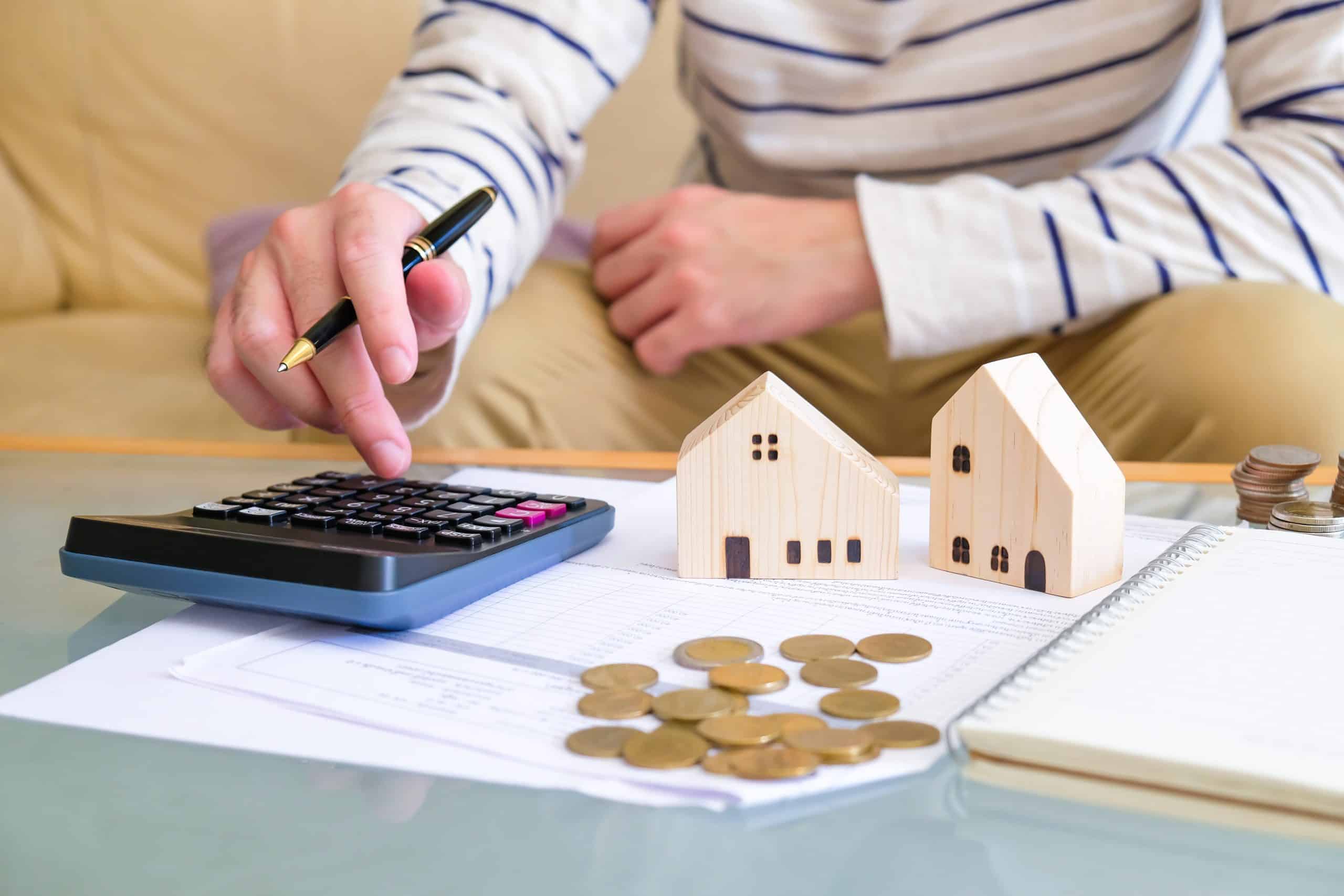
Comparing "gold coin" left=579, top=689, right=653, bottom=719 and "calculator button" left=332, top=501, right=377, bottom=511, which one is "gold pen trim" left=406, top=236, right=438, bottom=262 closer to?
"calculator button" left=332, top=501, right=377, bottom=511

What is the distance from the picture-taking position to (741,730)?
32 centimetres

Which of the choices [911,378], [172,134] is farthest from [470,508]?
[172,134]

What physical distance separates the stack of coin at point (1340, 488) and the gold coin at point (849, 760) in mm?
336

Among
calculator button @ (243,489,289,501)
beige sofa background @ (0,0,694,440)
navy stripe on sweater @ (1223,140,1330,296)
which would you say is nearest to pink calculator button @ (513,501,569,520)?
calculator button @ (243,489,289,501)

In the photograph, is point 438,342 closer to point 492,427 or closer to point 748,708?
point 492,427

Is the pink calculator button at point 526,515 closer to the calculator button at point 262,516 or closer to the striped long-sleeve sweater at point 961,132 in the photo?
the calculator button at point 262,516

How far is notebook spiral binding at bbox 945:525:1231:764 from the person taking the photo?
0.31 metres

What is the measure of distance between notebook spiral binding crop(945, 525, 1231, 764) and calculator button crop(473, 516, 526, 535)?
0.67ft

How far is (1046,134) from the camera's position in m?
0.98

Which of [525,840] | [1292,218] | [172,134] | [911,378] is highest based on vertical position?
[172,134]

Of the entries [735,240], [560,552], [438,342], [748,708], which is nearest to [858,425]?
[735,240]

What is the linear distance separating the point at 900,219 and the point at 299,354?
0.51m

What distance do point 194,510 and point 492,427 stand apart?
0.42 metres

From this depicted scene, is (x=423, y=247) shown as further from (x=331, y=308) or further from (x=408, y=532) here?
(x=408, y=532)
